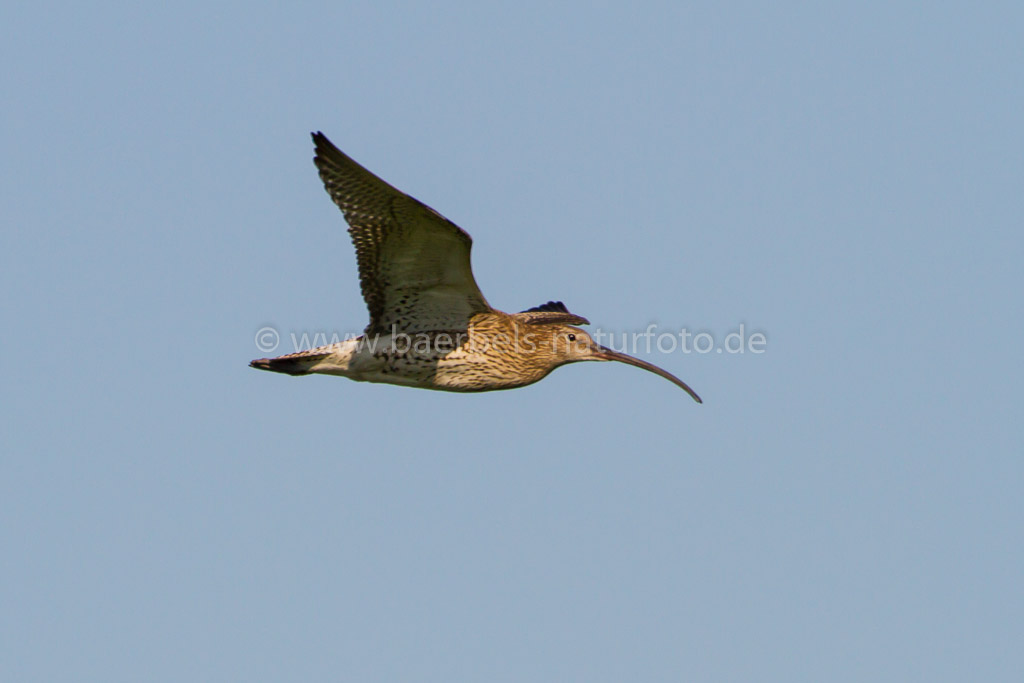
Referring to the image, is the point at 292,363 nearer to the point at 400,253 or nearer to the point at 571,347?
the point at 400,253

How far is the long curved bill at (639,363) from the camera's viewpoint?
16328 mm

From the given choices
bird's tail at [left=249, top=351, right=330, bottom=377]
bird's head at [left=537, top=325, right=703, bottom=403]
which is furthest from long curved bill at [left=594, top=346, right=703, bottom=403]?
bird's tail at [left=249, top=351, right=330, bottom=377]

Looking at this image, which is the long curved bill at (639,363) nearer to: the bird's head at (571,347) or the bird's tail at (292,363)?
the bird's head at (571,347)

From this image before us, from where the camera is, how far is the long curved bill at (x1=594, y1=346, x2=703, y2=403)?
16328 mm

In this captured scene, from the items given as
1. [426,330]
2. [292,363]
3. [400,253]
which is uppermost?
[400,253]

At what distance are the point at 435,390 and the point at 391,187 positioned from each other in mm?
2827

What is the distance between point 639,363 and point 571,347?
43.6 inches

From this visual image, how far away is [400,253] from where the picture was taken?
576 inches

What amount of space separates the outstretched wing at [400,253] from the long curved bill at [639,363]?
1.79 m

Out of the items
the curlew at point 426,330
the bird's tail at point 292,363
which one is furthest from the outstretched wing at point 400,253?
the bird's tail at point 292,363


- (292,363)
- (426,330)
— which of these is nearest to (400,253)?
(426,330)

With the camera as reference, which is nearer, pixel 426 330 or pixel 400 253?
pixel 400 253

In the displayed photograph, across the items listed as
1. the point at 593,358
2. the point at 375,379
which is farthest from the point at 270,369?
the point at 593,358

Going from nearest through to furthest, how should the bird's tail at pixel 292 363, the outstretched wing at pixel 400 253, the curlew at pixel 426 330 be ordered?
1. the outstretched wing at pixel 400 253
2. the curlew at pixel 426 330
3. the bird's tail at pixel 292 363
